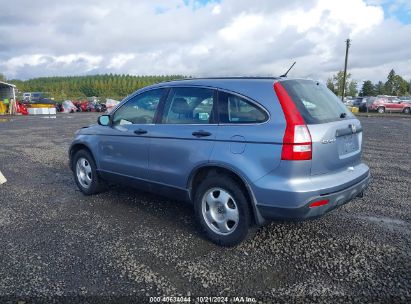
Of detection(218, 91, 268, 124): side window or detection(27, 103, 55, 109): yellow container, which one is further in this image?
detection(27, 103, 55, 109): yellow container

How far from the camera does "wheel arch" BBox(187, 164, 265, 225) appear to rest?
344cm

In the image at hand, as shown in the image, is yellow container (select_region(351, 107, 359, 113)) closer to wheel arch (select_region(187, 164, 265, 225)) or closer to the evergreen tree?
wheel arch (select_region(187, 164, 265, 225))

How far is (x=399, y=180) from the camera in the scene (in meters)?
6.61

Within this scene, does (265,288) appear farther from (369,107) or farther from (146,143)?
(369,107)

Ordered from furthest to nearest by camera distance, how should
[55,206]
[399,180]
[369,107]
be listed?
[369,107] < [399,180] < [55,206]

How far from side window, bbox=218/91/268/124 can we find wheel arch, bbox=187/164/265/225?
502 mm

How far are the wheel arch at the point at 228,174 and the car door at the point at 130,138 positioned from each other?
0.80m

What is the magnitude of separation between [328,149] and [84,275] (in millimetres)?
2573

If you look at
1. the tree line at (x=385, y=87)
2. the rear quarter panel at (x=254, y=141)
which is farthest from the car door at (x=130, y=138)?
the tree line at (x=385, y=87)

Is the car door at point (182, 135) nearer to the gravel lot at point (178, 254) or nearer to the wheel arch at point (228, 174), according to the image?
the wheel arch at point (228, 174)

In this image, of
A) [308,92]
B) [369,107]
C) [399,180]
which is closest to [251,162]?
[308,92]

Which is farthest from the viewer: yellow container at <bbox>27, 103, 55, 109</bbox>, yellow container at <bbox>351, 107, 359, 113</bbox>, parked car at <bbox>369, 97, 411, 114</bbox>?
yellow container at <bbox>351, 107, 359, 113</bbox>

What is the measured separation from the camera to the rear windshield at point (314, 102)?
135 inches

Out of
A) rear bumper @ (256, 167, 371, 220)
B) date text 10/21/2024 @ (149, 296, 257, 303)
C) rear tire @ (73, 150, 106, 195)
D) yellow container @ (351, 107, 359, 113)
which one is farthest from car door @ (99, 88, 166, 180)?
A: yellow container @ (351, 107, 359, 113)
